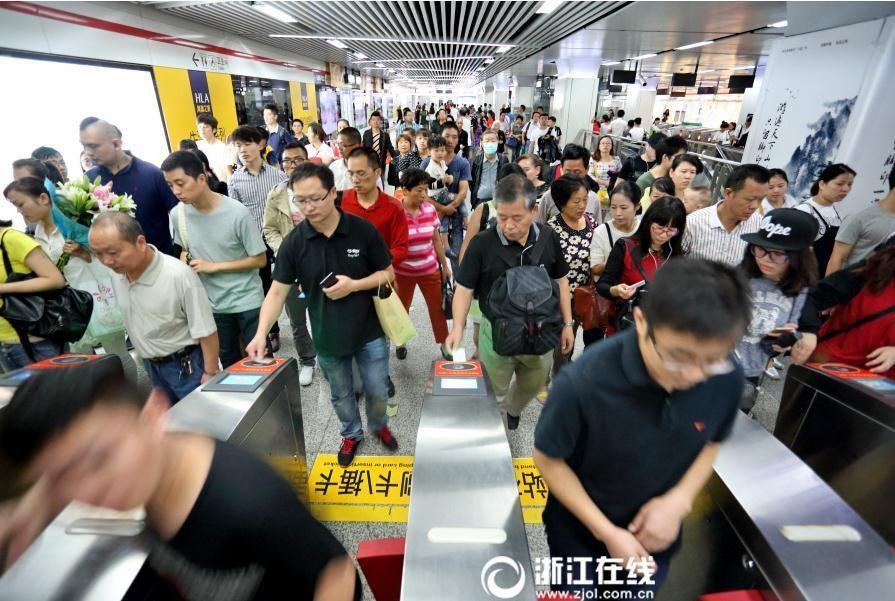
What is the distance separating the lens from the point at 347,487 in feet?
8.37

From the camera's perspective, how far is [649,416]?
3.51 feet

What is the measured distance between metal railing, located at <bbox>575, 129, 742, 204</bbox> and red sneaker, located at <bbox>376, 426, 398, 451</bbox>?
4.26 metres

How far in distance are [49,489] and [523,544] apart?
1.13m

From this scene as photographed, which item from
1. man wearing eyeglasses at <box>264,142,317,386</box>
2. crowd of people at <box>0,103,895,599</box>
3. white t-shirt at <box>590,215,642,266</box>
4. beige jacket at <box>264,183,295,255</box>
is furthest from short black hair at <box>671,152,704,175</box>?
beige jacket at <box>264,183,295,255</box>

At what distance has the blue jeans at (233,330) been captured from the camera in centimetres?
284

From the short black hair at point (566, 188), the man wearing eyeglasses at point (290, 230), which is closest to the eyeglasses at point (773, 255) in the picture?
the short black hair at point (566, 188)

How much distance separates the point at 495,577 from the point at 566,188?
2.23 m

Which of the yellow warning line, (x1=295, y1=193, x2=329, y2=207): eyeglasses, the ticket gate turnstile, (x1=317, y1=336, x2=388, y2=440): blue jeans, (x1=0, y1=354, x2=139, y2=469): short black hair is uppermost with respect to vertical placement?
(x1=295, y1=193, x2=329, y2=207): eyeglasses

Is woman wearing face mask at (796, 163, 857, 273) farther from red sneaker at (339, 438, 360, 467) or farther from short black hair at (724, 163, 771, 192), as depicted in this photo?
red sneaker at (339, 438, 360, 467)

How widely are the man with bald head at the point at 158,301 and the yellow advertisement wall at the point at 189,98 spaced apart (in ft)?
19.6

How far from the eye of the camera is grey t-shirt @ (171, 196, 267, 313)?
2596mm

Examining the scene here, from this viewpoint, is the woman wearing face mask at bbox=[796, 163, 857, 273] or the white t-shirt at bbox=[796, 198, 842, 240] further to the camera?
the white t-shirt at bbox=[796, 198, 842, 240]

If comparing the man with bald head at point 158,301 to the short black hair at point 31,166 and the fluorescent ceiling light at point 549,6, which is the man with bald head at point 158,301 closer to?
the short black hair at point 31,166

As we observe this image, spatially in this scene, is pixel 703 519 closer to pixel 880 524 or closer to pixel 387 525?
pixel 880 524
